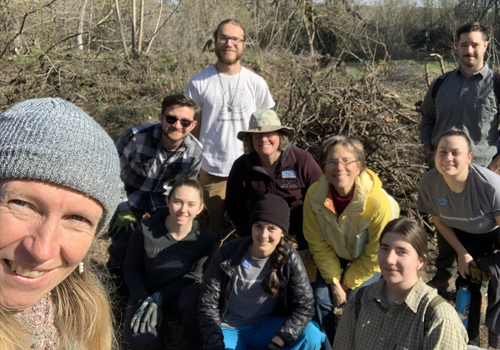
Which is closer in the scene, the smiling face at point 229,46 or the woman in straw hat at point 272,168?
the woman in straw hat at point 272,168

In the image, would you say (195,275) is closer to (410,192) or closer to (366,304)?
(366,304)

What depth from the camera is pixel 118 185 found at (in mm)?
1134

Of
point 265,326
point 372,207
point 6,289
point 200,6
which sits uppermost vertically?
point 200,6

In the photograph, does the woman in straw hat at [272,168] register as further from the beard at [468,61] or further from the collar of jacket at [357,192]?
the beard at [468,61]

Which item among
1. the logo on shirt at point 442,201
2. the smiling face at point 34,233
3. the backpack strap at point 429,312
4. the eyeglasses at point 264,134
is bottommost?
the backpack strap at point 429,312

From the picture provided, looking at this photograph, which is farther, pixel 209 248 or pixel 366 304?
pixel 209 248

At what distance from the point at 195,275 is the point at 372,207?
149 cm

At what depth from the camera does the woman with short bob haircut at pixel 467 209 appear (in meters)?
3.07

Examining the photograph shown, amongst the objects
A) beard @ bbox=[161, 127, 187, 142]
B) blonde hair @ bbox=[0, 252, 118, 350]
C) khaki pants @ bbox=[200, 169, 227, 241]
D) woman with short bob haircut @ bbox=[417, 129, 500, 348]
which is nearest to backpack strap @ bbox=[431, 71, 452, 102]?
woman with short bob haircut @ bbox=[417, 129, 500, 348]

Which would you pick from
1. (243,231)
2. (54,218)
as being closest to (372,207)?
(243,231)

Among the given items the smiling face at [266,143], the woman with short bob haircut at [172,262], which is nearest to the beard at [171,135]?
the woman with short bob haircut at [172,262]

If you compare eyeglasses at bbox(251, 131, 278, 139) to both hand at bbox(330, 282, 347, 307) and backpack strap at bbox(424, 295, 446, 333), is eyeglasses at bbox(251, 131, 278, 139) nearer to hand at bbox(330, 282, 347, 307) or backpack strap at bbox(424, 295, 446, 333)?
hand at bbox(330, 282, 347, 307)

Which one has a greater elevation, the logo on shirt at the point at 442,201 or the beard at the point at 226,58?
the beard at the point at 226,58

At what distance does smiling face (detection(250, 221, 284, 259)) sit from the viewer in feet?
9.99
